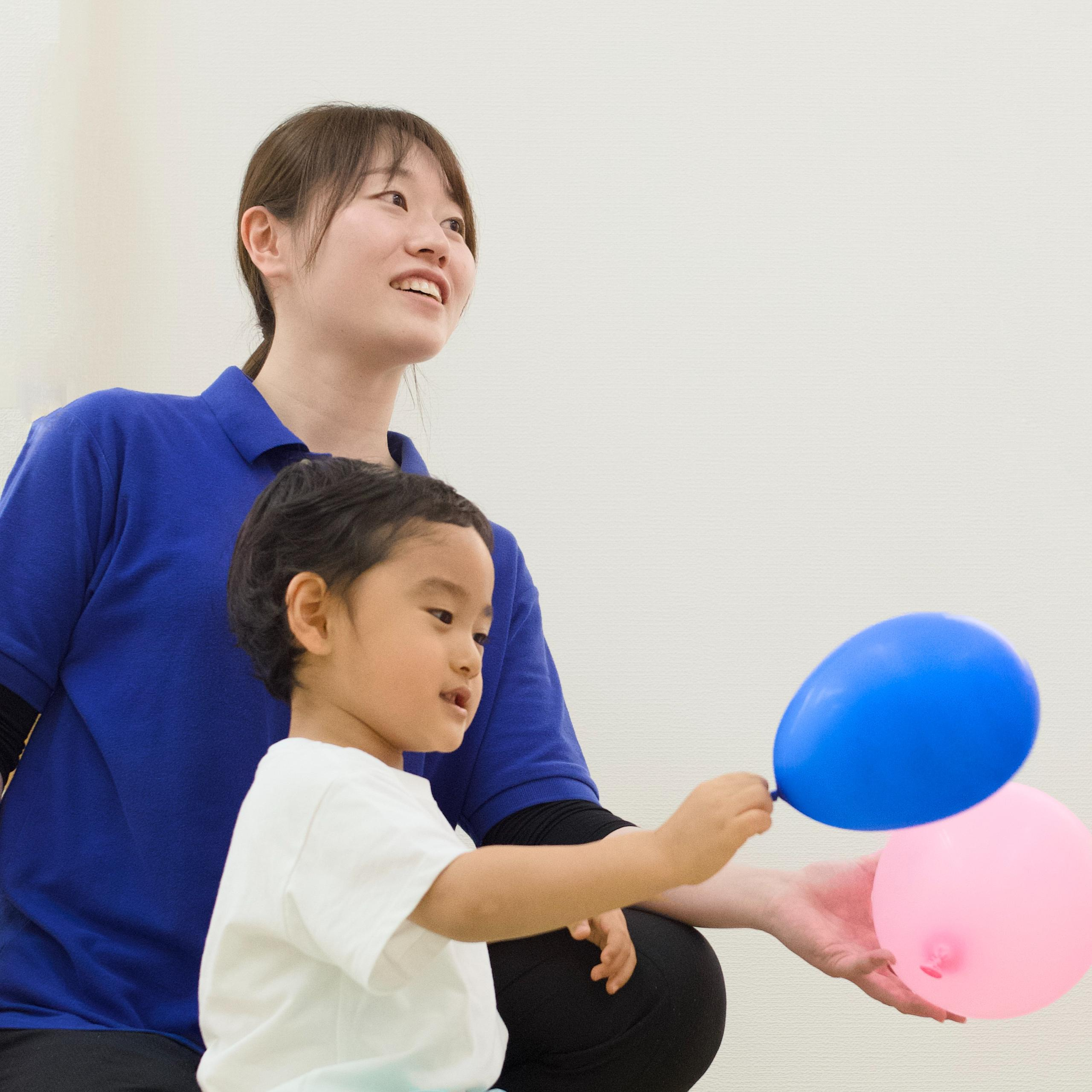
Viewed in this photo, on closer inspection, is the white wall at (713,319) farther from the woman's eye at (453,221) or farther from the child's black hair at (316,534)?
the child's black hair at (316,534)

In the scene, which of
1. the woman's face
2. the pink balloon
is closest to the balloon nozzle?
the pink balloon

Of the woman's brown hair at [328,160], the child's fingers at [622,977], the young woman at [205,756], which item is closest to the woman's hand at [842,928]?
the young woman at [205,756]

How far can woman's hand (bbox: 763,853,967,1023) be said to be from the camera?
94 cm

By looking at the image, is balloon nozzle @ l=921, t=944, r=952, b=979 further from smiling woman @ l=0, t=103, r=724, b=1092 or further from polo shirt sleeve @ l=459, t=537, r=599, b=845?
polo shirt sleeve @ l=459, t=537, r=599, b=845

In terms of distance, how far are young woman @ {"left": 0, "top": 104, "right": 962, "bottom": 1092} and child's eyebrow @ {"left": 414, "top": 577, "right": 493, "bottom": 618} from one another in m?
0.25

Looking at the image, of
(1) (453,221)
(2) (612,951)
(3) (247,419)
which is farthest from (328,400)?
(2) (612,951)

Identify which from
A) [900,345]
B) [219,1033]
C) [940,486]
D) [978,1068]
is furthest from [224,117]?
[978,1068]

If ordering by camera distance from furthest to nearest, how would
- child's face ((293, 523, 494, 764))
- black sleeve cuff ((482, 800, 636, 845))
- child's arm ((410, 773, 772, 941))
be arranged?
black sleeve cuff ((482, 800, 636, 845))
child's face ((293, 523, 494, 764))
child's arm ((410, 773, 772, 941))

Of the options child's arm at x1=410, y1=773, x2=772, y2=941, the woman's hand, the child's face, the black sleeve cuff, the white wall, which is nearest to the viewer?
child's arm at x1=410, y1=773, x2=772, y2=941

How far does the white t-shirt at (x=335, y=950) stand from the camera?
2.41ft

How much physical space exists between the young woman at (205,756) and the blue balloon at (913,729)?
20 centimetres

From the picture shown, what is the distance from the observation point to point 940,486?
163cm

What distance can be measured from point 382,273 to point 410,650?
1.33 ft

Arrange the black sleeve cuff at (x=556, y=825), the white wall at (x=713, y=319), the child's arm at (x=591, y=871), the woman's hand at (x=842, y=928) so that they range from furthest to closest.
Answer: the white wall at (x=713, y=319)
the black sleeve cuff at (x=556, y=825)
the woman's hand at (x=842, y=928)
the child's arm at (x=591, y=871)
